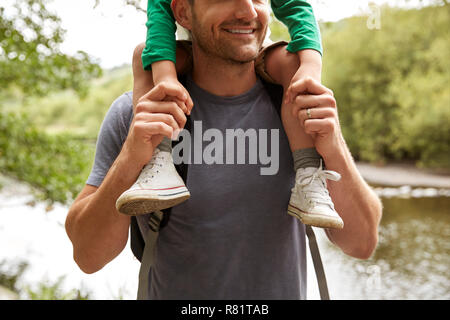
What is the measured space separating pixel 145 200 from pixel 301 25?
657 mm

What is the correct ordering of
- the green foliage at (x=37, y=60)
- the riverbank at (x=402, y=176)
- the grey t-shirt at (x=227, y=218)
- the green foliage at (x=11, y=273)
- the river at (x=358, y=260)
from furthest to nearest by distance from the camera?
1. the riverbank at (x=402, y=176)
2. the river at (x=358, y=260)
3. the green foliage at (x=11, y=273)
4. the green foliage at (x=37, y=60)
5. the grey t-shirt at (x=227, y=218)

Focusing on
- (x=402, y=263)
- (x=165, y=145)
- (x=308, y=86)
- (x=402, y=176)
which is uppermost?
(x=402, y=176)

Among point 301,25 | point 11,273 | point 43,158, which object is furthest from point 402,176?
point 301,25

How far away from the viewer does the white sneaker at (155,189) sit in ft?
3.29

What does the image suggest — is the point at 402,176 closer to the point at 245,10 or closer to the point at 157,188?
the point at 245,10

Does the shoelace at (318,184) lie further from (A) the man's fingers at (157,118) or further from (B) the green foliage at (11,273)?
(B) the green foliage at (11,273)

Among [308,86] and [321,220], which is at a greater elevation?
[308,86]

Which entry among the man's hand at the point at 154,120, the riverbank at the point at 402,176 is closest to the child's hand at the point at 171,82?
the man's hand at the point at 154,120

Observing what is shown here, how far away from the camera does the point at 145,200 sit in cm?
101

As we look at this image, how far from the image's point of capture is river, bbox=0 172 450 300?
670 cm

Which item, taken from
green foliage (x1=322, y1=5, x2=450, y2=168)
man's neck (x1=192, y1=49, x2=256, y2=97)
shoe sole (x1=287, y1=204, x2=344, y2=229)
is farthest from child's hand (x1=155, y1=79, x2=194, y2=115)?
green foliage (x1=322, y1=5, x2=450, y2=168)

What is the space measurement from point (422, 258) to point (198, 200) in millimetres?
9932

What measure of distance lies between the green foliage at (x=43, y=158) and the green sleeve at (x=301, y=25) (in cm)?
225
